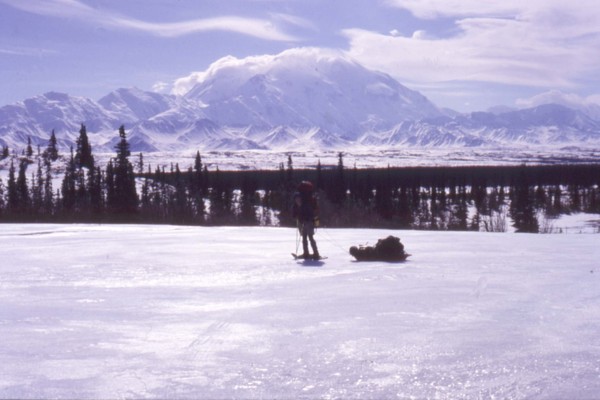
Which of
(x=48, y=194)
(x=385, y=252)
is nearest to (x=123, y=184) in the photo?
(x=48, y=194)

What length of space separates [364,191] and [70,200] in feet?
179

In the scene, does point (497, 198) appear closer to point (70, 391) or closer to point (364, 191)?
point (364, 191)

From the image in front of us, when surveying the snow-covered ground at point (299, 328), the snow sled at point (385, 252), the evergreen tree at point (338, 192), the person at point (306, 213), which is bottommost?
the snow-covered ground at point (299, 328)

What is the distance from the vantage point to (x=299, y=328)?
7.73m

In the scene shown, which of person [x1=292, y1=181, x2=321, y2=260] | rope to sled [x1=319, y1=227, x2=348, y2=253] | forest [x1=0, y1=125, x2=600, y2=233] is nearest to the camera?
person [x1=292, y1=181, x2=321, y2=260]

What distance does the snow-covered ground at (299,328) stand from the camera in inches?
224

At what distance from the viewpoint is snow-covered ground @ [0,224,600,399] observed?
18.6ft

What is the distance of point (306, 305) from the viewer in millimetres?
9227

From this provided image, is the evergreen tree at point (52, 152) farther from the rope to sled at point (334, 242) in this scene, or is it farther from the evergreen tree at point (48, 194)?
the rope to sled at point (334, 242)

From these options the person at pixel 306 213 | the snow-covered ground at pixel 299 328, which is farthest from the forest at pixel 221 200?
the snow-covered ground at pixel 299 328

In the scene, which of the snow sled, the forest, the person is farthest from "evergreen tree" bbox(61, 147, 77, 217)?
the snow sled

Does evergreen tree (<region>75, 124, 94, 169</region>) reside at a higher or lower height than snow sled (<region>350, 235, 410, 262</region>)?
higher

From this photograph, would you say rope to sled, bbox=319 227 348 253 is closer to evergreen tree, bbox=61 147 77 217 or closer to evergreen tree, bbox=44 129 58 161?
evergreen tree, bbox=61 147 77 217

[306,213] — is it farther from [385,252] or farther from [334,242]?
[334,242]
